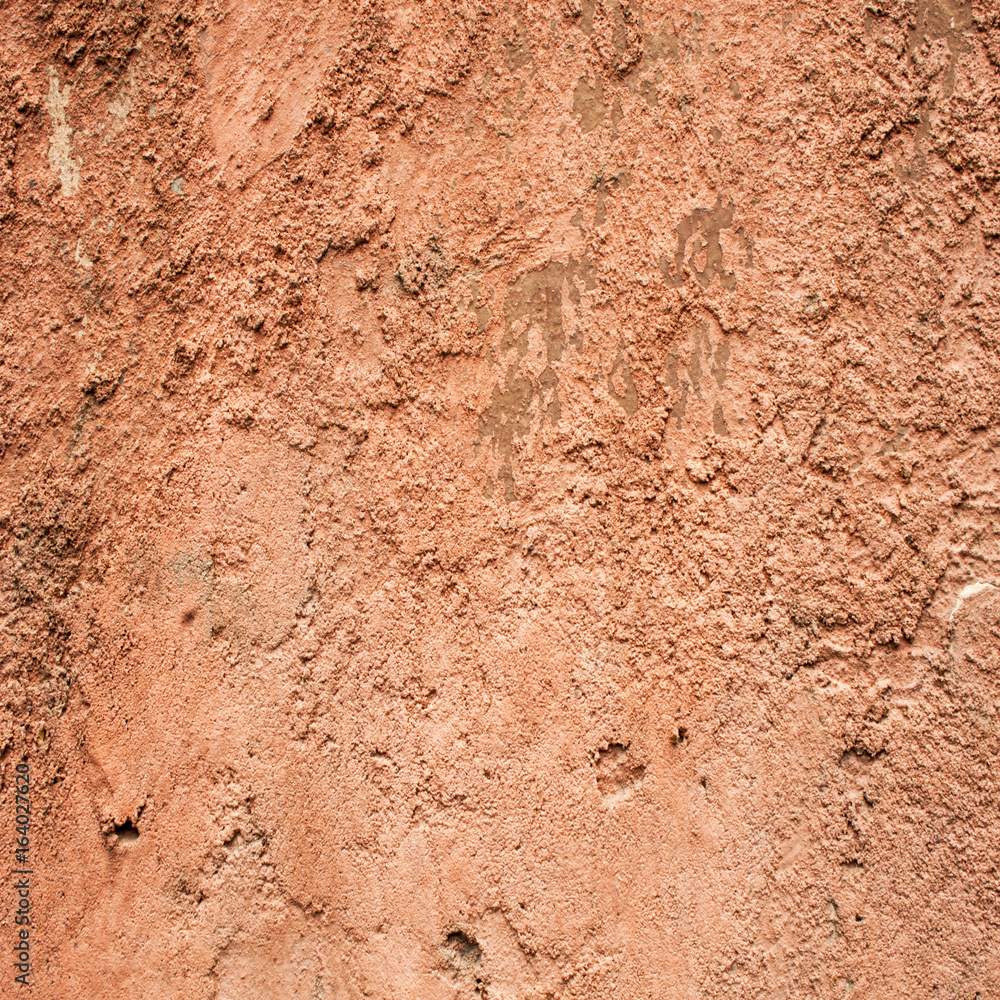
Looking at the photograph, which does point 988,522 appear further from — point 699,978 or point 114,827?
point 114,827

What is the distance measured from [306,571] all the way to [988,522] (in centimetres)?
104

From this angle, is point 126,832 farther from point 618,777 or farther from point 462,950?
point 618,777

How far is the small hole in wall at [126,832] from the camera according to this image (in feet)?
3.90

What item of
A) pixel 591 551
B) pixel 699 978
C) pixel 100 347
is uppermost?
pixel 100 347

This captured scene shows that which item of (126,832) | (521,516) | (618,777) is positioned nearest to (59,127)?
(521,516)

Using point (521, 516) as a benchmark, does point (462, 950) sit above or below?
below

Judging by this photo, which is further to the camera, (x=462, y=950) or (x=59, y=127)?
(x=59, y=127)

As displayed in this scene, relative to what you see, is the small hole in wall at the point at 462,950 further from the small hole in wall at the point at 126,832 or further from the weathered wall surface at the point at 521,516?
the small hole in wall at the point at 126,832

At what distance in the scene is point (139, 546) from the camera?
122 centimetres

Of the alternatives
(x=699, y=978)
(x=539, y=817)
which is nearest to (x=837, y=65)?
(x=539, y=817)
